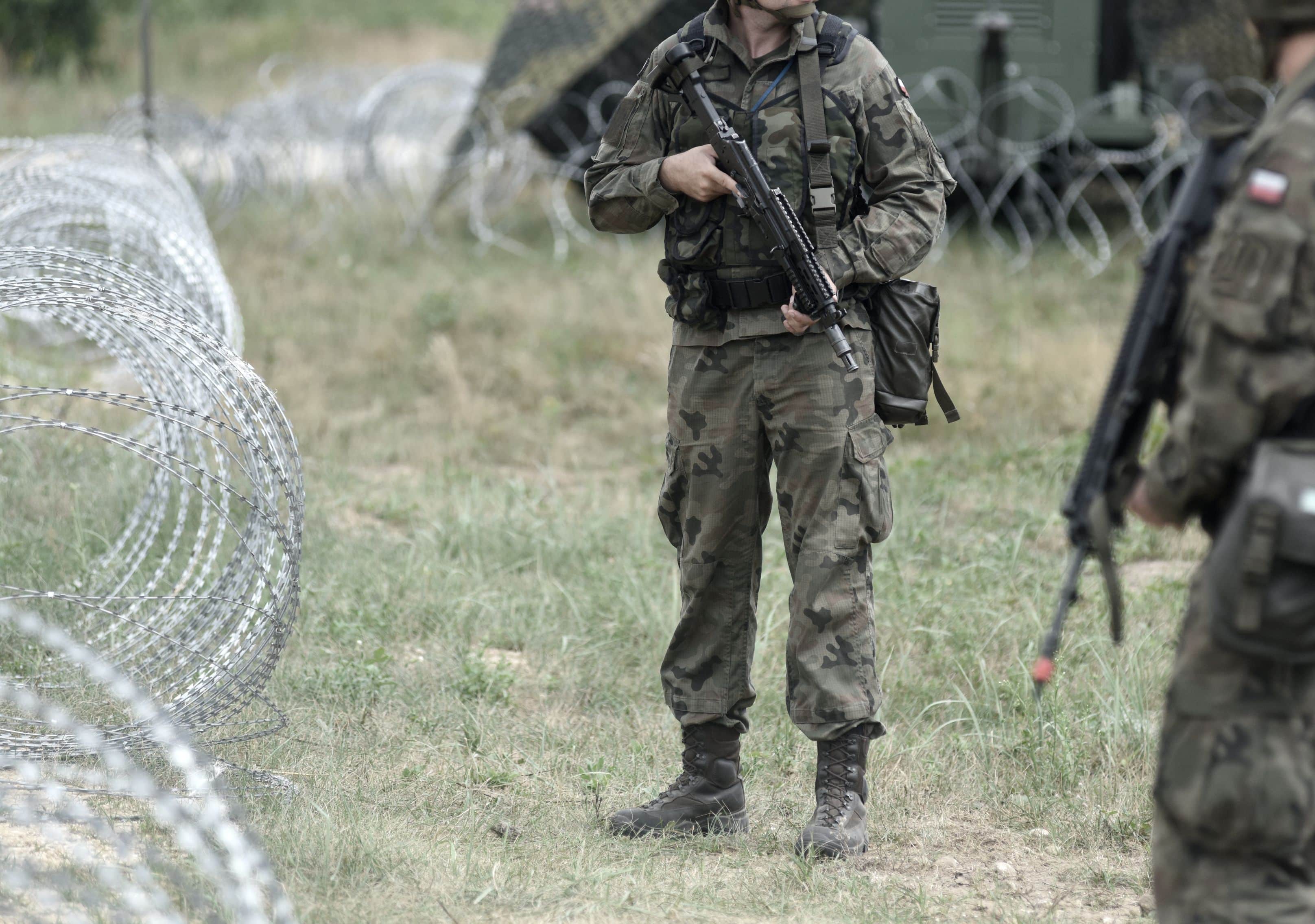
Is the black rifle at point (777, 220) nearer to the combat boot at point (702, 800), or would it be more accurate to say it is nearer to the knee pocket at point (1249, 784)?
the combat boot at point (702, 800)

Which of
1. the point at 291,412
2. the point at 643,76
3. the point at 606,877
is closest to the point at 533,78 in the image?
the point at 291,412

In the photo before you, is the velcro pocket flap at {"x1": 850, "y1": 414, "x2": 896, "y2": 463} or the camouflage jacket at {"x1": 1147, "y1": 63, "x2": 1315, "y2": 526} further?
the velcro pocket flap at {"x1": 850, "y1": 414, "x2": 896, "y2": 463}

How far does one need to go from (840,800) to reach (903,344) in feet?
3.75

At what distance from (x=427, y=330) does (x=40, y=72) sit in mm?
16684

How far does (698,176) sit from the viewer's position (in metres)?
3.21

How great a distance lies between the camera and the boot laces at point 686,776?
3.52m

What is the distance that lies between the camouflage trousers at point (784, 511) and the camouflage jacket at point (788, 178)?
0.11 metres

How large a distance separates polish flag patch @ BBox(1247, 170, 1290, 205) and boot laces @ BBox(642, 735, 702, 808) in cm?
206

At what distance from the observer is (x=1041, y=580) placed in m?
5.11

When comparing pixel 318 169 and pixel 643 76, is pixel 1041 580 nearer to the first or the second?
pixel 643 76

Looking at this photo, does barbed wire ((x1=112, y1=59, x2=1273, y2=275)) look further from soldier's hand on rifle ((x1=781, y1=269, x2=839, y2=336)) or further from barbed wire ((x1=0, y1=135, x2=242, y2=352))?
soldier's hand on rifle ((x1=781, y1=269, x2=839, y2=336))

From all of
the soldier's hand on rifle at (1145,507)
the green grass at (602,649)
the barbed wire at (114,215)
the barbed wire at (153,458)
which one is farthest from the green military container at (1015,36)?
the soldier's hand on rifle at (1145,507)

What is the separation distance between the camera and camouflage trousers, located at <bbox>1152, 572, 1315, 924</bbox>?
2.06 meters

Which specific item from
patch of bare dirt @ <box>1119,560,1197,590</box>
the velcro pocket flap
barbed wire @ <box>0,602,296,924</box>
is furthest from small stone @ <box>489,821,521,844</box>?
patch of bare dirt @ <box>1119,560,1197,590</box>
